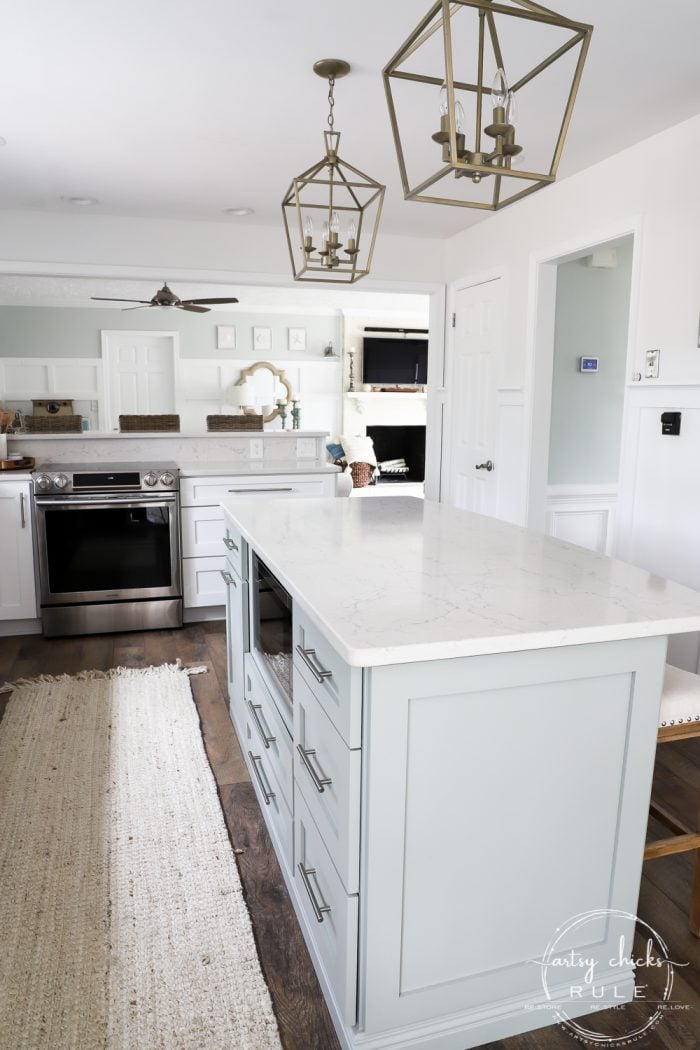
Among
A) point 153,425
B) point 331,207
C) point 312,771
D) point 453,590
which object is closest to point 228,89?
point 331,207

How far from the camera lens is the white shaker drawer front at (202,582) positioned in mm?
4273

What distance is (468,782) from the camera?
1.35 meters

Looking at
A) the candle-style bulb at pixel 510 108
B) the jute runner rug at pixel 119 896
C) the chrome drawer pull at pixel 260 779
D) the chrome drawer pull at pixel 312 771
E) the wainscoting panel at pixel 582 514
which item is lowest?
the jute runner rug at pixel 119 896

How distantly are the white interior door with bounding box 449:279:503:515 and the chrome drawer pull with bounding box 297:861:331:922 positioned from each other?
2.99 m

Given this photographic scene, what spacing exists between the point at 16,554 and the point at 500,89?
3.58 metres

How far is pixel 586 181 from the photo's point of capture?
344 centimetres

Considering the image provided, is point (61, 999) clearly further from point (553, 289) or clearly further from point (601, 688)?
point (553, 289)

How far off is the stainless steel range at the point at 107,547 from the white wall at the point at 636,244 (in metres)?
2.00

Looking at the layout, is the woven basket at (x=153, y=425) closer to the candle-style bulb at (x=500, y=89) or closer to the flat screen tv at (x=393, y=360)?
the candle-style bulb at (x=500, y=89)

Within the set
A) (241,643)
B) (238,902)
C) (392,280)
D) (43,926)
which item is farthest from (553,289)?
(43,926)

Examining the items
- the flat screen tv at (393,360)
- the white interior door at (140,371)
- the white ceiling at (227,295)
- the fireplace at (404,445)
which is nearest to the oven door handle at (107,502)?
the white ceiling at (227,295)

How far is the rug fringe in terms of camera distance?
3.36m

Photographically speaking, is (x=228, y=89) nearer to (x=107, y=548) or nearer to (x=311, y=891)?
(x=107, y=548)
